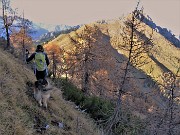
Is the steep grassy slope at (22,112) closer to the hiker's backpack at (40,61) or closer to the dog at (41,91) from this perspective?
the dog at (41,91)

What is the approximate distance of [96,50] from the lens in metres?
40.3

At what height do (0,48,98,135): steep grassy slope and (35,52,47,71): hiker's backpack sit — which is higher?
(35,52,47,71): hiker's backpack

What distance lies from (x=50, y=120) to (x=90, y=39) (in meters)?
27.2

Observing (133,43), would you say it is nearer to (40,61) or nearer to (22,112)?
(40,61)

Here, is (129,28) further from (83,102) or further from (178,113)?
(83,102)

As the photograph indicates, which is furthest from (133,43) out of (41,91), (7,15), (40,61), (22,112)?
(7,15)

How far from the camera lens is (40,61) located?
11477 millimetres

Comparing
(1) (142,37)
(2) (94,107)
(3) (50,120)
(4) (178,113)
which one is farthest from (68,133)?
(2) (94,107)

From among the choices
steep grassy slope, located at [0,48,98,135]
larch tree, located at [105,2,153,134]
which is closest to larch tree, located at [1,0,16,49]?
steep grassy slope, located at [0,48,98,135]

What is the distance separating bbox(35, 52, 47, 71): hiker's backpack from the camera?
1144 centimetres

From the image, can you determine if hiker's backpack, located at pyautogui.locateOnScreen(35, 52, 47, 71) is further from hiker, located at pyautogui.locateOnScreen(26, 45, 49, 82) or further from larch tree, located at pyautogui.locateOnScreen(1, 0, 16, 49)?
larch tree, located at pyautogui.locateOnScreen(1, 0, 16, 49)

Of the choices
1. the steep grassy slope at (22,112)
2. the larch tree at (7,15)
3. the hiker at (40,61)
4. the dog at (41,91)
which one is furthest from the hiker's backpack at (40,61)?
the larch tree at (7,15)

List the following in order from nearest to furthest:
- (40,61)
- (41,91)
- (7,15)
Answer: (40,61) → (41,91) → (7,15)

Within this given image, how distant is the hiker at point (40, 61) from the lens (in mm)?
11453
